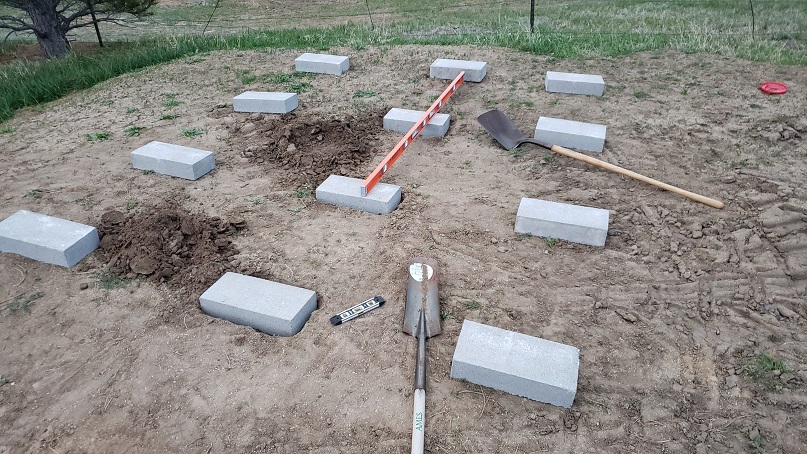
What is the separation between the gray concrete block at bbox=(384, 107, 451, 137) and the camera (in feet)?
19.4

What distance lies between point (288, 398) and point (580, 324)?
194 centimetres

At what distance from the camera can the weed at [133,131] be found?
6.22 m

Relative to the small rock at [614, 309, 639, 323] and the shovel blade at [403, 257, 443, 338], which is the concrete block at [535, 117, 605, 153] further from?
the shovel blade at [403, 257, 443, 338]

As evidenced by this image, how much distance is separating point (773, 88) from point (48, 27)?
13686 millimetres

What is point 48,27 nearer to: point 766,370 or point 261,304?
point 261,304

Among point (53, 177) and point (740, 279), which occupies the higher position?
point (53, 177)

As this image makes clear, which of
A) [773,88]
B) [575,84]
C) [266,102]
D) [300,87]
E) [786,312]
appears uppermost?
[266,102]

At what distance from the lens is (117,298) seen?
12.2ft

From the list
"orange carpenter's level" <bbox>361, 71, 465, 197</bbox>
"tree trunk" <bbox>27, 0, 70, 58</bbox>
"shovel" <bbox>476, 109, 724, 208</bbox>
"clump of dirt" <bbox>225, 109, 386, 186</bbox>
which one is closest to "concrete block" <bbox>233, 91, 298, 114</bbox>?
"clump of dirt" <bbox>225, 109, 386, 186</bbox>

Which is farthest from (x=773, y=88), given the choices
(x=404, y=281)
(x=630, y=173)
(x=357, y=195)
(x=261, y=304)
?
(x=261, y=304)

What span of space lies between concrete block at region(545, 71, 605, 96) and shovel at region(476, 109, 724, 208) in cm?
111

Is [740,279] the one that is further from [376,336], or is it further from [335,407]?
[335,407]

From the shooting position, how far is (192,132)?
622 cm

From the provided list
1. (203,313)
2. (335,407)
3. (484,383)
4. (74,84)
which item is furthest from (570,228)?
(74,84)
